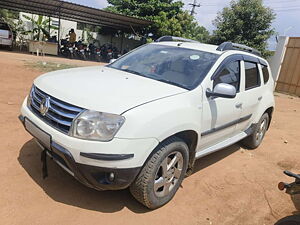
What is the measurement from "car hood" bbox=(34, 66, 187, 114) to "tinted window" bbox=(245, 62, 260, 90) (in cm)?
161

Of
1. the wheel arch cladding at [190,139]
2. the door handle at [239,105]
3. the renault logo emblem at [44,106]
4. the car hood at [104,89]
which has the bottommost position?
the wheel arch cladding at [190,139]

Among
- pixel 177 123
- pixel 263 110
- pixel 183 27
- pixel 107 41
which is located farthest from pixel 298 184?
pixel 107 41

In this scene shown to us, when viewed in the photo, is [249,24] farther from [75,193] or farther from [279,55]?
[75,193]

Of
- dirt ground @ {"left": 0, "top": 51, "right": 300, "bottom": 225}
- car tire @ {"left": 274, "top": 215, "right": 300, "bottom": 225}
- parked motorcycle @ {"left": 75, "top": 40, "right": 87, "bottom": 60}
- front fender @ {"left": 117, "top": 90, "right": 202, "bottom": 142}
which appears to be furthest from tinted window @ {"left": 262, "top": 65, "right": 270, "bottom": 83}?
parked motorcycle @ {"left": 75, "top": 40, "right": 87, "bottom": 60}

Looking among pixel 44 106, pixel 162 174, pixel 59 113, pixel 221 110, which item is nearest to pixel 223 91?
pixel 221 110

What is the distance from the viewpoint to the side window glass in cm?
338

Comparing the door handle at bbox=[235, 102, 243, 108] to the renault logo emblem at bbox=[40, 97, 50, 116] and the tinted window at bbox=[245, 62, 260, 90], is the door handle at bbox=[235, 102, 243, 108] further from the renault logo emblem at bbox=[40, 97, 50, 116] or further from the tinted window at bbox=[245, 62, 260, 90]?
the renault logo emblem at bbox=[40, 97, 50, 116]

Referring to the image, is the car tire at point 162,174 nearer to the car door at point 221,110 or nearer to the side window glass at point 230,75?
the car door at point 221,110

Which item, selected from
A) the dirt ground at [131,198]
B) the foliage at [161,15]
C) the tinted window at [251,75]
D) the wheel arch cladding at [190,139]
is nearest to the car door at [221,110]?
the wheel arch cladding at [190,139]

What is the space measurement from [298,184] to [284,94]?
1334 centimetres

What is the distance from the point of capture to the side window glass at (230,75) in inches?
133

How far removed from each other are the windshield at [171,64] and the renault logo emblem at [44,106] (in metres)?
1.22

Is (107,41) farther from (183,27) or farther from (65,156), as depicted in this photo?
(65,156)

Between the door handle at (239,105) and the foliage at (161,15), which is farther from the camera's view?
the foliage at (161,15)
